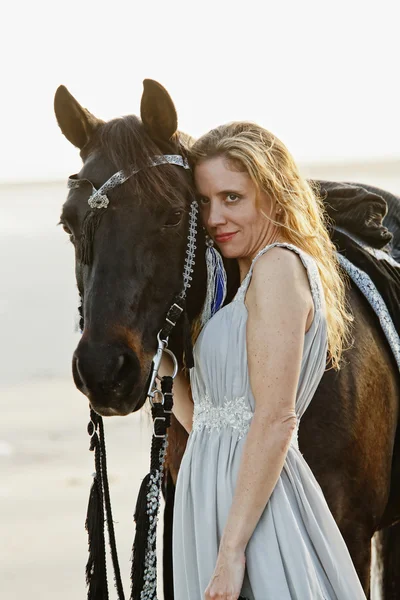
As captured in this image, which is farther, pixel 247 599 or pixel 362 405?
pixel 362 405

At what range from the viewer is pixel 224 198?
2.51 meters

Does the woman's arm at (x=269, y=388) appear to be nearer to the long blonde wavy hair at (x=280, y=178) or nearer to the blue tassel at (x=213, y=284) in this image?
the long blonde wavy hair at (x=280, y=178)

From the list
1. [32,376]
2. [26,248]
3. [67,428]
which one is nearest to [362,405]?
[67,428]

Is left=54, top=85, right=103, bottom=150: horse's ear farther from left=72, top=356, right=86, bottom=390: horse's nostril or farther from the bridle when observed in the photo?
left=72, top=356, right=86, bottom=390: horse's nostril

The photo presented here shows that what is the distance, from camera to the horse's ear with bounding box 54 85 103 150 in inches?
107

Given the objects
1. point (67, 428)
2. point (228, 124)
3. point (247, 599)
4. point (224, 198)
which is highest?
point (228, 124)

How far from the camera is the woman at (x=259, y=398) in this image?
7.24 feet

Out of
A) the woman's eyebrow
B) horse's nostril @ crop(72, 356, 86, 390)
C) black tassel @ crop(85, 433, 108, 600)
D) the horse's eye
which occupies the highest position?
the woman's eyebrow

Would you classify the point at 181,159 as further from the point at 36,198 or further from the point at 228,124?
the point at 36,198

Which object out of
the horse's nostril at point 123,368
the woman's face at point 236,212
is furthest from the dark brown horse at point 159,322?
the woman's face at point 236,212

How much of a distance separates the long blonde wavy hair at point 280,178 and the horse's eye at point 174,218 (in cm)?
16

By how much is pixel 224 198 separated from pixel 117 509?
4603 millimetres

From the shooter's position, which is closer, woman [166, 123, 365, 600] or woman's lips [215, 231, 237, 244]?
woman [166, 123, 365, 600]

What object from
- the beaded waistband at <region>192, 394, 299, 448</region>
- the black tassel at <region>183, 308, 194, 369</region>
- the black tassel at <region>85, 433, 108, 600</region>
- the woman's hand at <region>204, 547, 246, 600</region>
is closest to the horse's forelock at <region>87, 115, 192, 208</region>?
the black tassel at <region>183, 308, 194, 369</region>
